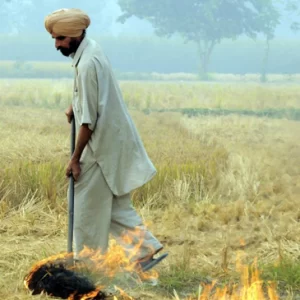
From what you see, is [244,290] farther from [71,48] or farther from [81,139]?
[71,48]

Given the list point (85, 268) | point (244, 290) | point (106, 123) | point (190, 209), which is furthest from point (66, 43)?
point (190, 209)

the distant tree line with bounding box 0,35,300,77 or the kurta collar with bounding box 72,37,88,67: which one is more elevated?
the kurta collar with bounding box 72,37,88,67

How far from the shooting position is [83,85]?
15.6 feet

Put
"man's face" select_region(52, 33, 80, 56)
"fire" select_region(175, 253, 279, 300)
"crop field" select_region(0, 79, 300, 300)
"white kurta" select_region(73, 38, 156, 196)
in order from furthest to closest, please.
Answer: "crop field" select_region(0, 79, 300, 300), "man's face" select_region(52, 33, 80, 56), "white kurta" select_region(73, 38, 156, 196), "fire" select_region(175, 253, 279, 300)

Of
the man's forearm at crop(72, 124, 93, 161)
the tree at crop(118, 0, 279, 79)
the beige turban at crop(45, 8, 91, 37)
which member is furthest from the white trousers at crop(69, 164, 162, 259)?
the tree at crop(118, 0, 279, 79)

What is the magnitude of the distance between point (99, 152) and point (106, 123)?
17cm

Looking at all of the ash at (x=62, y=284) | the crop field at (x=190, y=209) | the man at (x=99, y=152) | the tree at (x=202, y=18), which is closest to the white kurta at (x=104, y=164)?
the man at (x=99, y=152)

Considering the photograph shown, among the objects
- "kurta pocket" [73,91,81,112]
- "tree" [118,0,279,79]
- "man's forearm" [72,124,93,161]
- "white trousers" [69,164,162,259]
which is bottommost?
"tree" [118,0,279,79]

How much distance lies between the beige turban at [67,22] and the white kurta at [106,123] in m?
0.09

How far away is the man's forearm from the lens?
15.8 ft

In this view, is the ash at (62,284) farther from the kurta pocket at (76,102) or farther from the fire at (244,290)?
the kurta pocket at (76,102)

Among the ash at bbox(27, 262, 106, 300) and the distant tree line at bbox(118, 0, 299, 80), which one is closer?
the ash at bbox(27, 262, 106, 300)

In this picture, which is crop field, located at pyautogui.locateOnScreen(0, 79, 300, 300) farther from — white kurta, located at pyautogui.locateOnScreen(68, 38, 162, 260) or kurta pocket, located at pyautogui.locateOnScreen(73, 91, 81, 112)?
kurta pocket, located at pyautogui.locateOnScreen(73, 91, 81, 112)

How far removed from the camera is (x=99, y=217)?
16.3ft
